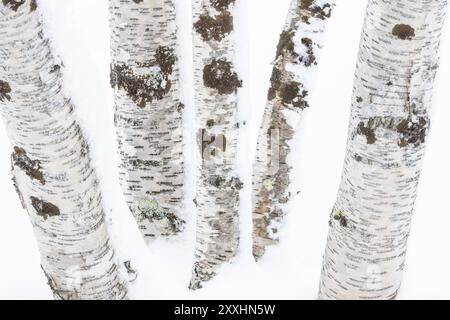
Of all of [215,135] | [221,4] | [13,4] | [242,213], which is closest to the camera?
[13,4]

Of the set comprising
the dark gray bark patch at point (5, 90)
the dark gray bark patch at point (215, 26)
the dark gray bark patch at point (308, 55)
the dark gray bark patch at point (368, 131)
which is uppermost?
the dark gray bark patch at point (215, 26)

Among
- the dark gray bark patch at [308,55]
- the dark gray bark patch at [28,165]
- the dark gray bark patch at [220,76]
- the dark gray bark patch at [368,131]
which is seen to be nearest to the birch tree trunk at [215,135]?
the dark gray bark patch at [220,76]

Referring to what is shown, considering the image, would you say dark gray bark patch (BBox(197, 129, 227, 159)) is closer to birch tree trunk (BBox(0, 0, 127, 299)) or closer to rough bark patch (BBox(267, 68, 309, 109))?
rough bark patch (BBox(267, 68, 309, 109))

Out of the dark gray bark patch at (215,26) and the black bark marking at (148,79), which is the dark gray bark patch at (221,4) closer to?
the dark gray bark patch at (215,26)

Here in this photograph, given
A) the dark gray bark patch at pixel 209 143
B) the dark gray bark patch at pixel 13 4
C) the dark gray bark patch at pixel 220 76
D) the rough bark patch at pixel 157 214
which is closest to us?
the dark gray bark patch at pixel 13 4

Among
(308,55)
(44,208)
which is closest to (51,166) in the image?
(44,208)

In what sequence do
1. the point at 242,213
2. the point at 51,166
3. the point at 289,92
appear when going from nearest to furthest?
the point at 51,166 → the point at 289,92 → the point at 242,213

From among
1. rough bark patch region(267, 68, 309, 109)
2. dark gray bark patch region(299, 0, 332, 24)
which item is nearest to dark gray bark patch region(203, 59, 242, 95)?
rough bark patch region(267, 68, 309, 109)

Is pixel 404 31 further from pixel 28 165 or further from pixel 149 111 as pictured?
pixel 149 111
